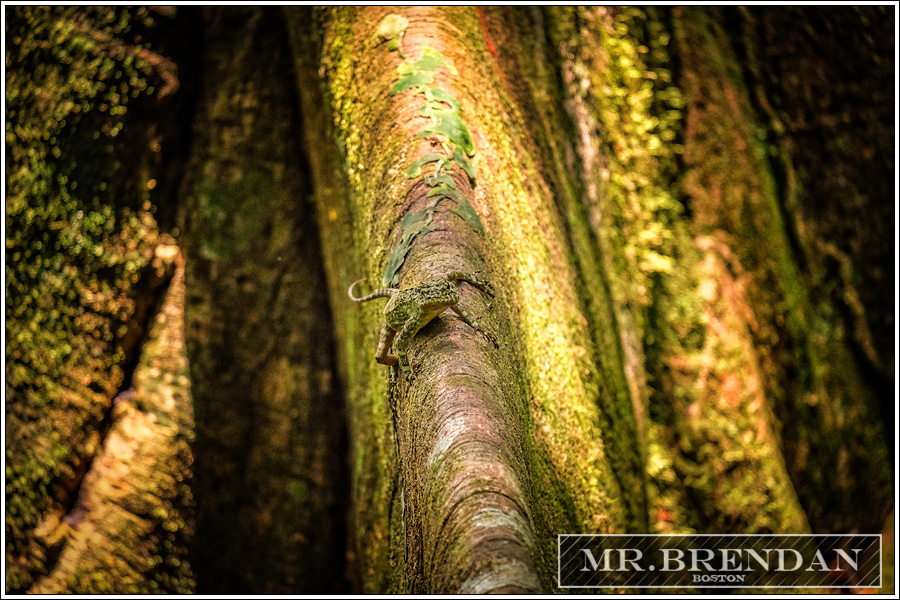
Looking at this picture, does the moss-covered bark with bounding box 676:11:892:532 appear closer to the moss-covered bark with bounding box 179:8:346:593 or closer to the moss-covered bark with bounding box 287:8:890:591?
the moss-covered bark with bounding box 287:8:890:591

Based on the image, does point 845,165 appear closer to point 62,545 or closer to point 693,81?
point 693,81

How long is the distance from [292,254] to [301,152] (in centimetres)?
60

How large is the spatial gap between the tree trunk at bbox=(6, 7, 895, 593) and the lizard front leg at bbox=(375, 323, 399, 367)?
107 cm

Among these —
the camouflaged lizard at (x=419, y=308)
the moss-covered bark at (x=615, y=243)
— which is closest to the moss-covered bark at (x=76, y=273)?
the moss-covered bark at (x=615, y=243)

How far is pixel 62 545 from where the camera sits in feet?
10.9

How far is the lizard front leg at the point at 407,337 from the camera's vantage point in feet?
5.48

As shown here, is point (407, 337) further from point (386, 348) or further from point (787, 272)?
point (787, 272)

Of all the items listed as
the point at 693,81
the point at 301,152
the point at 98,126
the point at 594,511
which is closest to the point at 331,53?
the point at 301,152

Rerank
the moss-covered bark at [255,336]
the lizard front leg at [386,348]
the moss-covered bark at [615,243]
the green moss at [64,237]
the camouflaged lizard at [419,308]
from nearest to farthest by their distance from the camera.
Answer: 1. the camouflaged lizard at [419,308]
2. the lizard front leg at [386,348]
3. the moss-covered bark at [615,243]
4. the green moss at [64,237]
5. the moss-covered bark at [255,336]

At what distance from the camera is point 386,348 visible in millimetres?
1888

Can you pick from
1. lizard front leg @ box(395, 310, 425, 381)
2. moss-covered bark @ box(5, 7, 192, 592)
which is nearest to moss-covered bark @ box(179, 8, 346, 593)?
moss-covered bark @ box(5, 7, 192, 592)

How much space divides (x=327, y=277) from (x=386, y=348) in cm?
173

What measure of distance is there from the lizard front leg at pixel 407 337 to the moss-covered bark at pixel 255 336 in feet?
6.24

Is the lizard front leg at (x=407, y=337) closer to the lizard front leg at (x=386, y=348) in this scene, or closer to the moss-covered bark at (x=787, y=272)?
the lizard front leg at (x=386, y=348)
